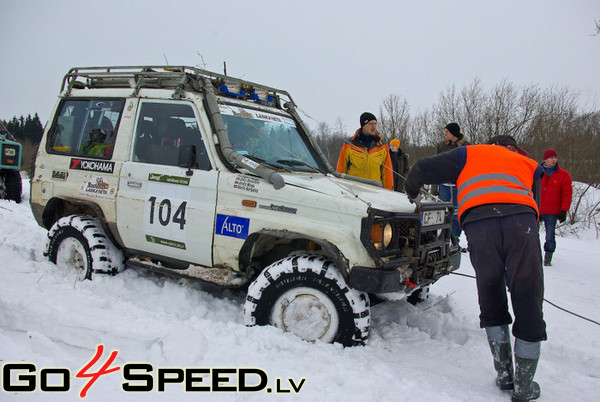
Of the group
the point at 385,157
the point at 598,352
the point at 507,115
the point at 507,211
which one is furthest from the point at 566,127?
the point at 507,211

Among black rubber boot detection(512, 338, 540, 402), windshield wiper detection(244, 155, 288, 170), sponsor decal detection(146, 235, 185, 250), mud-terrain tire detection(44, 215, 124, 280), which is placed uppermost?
windshield wiper detection(244, 155, 288, 170)

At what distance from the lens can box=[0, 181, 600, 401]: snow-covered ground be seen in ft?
9.14

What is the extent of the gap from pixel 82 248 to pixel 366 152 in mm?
3675

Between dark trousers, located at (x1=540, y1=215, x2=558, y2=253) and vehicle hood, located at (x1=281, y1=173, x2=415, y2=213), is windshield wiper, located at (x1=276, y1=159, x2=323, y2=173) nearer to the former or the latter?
vehicle hood, located at (x1=281, y1=173, x2=415, y2=213)

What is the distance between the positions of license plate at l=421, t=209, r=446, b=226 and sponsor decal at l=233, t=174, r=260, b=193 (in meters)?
1.42

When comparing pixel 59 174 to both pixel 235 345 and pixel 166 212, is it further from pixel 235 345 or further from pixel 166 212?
pixel 235 345

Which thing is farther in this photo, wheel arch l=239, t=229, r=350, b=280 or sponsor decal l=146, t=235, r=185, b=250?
sponsor decal l=146, t=235, r=185, b=250

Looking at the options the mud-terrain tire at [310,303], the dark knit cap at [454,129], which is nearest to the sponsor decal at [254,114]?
the mud-terrain tire at [310,303]

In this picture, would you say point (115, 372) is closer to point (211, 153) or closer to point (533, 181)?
point (211, 153)

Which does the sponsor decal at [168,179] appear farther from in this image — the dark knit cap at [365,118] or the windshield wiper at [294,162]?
the dark knit cap at [365,118]

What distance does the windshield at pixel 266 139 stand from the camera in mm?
4133

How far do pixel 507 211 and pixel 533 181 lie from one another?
61 centimetres

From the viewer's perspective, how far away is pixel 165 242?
417cm

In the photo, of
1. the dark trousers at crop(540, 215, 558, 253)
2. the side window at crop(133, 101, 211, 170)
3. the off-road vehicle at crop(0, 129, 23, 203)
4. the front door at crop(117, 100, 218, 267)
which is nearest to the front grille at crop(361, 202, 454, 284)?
the front door at crop(117, 100, 218, 267)
